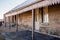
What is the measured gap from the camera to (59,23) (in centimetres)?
1117

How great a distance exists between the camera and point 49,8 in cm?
1270

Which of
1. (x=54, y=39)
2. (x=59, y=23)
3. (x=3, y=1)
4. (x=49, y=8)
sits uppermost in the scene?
(x=3, y=1)

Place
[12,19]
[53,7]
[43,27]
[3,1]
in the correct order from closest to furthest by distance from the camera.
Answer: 1. [53,7]
2. [43,27]
3. [12,19]
4. [3,1]

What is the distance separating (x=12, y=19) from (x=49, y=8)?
14795 mm

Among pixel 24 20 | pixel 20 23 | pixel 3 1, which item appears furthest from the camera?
pixel 3 1

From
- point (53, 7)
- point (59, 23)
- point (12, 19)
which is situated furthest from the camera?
point (12, 19)

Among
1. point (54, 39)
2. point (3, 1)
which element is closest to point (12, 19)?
point (3, 1)

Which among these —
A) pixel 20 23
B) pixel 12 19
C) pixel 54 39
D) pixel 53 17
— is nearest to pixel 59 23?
pixel 53 17

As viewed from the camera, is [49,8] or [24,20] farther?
[24,20]

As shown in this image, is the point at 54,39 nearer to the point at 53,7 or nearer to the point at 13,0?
the point at 53,7

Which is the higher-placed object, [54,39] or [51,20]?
[51,20]

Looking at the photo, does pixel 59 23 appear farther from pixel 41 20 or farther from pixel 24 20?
pixel 24 20

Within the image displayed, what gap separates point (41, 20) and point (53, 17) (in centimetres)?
240

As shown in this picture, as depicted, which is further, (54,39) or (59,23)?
(59,23)
